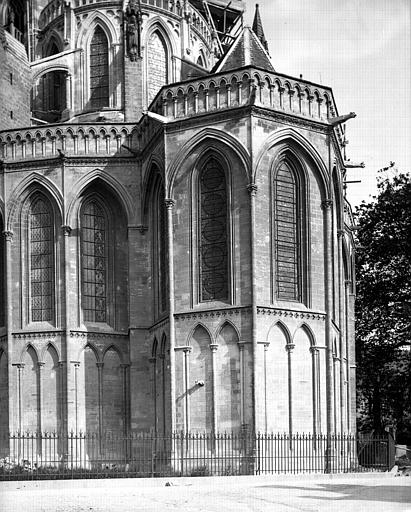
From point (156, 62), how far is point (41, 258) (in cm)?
947

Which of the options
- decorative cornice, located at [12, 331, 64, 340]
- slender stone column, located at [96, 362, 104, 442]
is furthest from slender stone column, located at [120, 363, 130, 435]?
decorative cornice, located at [12, 331, 64, 340]

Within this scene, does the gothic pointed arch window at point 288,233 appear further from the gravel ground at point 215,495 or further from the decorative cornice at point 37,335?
the decorative cornice at point 37,335

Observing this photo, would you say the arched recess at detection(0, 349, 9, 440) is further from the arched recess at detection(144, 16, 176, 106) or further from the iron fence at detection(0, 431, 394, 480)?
the arched recess at detection(144, 16, 176, 106)

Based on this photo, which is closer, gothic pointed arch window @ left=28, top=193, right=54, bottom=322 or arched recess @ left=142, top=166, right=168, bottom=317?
arched recess @ left=142, top=166, right=168, bottom=317

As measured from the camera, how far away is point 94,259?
37844 millimetres

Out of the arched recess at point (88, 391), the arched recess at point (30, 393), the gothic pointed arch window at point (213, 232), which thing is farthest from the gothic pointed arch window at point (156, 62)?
the arched recess at point (30, 393)

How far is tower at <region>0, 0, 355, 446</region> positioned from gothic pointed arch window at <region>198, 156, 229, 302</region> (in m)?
0.05

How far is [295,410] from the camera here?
32.6 m

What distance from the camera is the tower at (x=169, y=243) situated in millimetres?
32844

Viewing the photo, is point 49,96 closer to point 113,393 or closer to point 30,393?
point 30,393

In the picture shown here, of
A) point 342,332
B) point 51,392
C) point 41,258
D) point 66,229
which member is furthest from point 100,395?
point 342,332

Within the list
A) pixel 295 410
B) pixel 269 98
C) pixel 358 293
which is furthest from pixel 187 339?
pixel 358 293

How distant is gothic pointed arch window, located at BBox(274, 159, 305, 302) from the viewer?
110 feet

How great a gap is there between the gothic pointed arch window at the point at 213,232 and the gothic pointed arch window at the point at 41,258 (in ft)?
19.8
